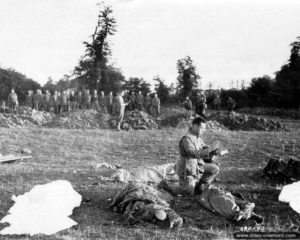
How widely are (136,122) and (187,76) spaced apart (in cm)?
1584

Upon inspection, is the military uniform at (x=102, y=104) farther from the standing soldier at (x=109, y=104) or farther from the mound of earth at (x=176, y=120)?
the mound of earth at (x=176, y=120)

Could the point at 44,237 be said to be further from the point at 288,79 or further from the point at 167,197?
the point at 288,79

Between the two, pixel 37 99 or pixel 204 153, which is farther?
pixel 37 99

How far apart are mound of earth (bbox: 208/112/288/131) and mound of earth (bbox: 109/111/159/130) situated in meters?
5.11

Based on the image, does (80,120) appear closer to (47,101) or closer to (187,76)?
(47,101)

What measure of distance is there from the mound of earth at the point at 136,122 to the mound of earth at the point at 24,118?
169 inches

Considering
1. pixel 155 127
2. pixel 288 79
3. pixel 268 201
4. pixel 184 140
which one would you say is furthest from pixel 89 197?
pixel 288 79

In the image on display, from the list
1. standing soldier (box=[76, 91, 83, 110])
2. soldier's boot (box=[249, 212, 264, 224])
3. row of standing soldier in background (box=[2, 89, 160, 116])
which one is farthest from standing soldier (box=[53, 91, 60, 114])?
soldier's boot (box=[249, 212, 264, 224])

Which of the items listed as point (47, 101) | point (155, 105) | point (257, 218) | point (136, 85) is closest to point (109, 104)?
point (155, 105)

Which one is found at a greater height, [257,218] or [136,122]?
[136,122]

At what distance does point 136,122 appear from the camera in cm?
2409

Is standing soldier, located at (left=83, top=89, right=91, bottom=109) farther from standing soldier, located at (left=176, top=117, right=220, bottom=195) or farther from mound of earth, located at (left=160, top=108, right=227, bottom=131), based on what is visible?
standing soldier, located at (left=176, top=117, right=220, bottom=195)

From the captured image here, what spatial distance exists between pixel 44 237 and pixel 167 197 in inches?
98.5

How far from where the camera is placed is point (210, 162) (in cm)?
760
